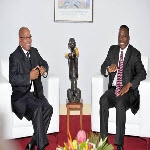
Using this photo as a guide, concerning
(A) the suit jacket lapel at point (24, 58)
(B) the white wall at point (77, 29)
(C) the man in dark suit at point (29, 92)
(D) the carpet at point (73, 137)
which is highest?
(B) the white wall at point (77, 29)

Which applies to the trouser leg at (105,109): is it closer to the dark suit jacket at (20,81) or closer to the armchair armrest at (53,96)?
the armchair armrest at (53,96)

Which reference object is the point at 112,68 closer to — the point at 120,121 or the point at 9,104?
the point at 120,121

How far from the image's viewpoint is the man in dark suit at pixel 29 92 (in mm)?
2996

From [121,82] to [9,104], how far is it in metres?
1.45

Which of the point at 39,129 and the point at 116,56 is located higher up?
the point at 116,56

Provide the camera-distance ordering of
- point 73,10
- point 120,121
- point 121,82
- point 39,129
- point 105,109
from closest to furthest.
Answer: point 39,129 → point 120,121 → point 105,109 → point 121,82 → point 73,10

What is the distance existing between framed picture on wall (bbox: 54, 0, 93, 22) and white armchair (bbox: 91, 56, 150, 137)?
1.31 meters

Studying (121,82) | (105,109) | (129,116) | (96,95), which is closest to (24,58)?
(96,95)

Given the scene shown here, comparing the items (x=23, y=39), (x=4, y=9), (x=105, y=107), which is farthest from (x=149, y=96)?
(x=4, y=9)

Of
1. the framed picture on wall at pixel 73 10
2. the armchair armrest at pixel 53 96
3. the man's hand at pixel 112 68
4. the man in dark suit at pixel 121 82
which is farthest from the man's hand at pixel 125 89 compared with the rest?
the framed picture on wall at pixel 73 10

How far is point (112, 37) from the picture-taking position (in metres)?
4.55

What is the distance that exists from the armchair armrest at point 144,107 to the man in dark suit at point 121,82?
0.07m

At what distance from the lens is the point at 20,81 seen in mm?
3145

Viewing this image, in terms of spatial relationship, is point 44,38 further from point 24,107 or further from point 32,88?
point 24,107
